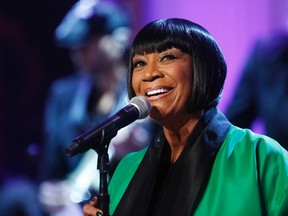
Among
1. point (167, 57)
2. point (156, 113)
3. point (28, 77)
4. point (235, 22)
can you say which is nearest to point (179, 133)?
point (156, 113)

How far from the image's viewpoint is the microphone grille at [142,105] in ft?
5.71

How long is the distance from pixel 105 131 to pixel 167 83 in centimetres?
36

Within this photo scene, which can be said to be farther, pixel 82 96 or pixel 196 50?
pixel 82 96

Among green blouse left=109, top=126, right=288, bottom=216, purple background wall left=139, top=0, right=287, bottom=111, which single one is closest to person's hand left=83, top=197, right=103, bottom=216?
green blouse left=109, top=126, right=288, bottom=216

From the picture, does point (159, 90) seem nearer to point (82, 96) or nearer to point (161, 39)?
point (161, 39)

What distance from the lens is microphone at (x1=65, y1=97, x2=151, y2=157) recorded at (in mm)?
1575

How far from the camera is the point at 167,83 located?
1.91 meters

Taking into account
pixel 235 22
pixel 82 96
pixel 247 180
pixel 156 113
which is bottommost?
pixel 82 96

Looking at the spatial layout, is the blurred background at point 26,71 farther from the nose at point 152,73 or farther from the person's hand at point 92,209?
the person's hand at point 92,209

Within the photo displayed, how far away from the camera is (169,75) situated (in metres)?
1.91

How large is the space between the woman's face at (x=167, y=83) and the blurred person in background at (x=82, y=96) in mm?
1670

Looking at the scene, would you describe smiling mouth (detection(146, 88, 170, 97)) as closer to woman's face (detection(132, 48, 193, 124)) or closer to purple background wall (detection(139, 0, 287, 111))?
woman's face (detection(132, 48, 193, 124))

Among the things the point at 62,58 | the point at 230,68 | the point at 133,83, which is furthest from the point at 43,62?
the point at 133,83

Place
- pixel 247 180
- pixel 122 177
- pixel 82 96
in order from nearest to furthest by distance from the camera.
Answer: pixel 247 180
pixel 122 177
pixel 82 96
